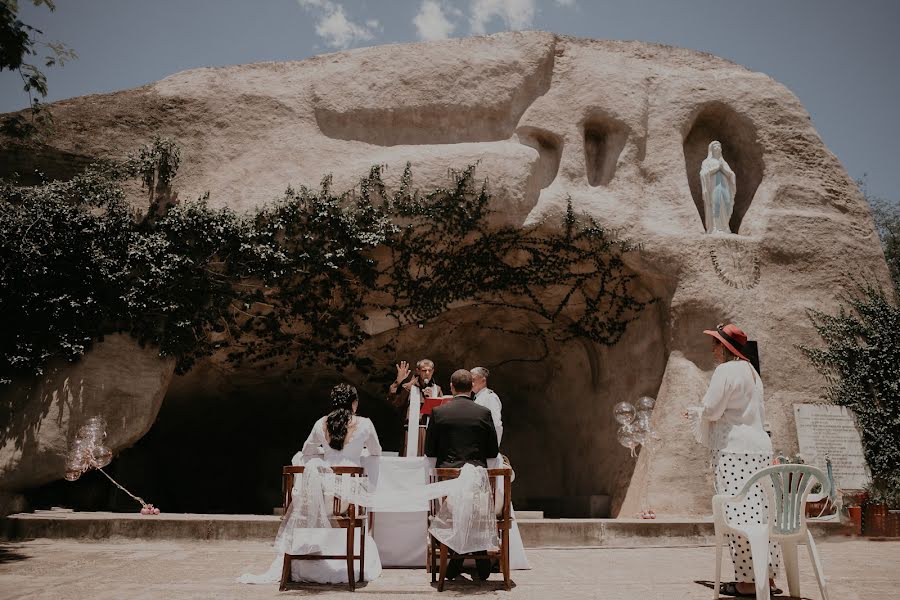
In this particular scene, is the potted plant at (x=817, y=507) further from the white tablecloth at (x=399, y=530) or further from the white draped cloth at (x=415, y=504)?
the white draped cloth at (x=415, y=504)

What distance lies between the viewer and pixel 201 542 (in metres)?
7.83

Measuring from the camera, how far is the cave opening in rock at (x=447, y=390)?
1214cm

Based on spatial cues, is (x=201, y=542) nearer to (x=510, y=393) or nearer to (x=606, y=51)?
(x=510, y=393)

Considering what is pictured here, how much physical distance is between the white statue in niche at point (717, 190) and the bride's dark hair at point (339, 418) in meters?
8.01

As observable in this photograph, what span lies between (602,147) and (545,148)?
0.99 metres

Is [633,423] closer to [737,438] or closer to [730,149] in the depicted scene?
[730,149]

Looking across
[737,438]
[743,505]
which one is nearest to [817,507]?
[737,438]

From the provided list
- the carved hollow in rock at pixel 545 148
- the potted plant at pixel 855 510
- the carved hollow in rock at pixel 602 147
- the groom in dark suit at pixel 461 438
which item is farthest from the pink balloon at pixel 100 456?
the potted plant at pixel 855 510

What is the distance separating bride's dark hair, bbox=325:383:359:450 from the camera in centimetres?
543

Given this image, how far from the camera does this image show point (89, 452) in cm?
894

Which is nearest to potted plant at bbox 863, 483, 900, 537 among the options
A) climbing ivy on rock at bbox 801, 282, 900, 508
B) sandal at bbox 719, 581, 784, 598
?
climbing ivy on rock at bbox 801, 282, 900, 508

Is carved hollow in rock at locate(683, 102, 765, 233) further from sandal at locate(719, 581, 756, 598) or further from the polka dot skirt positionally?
sandal at locate(719, 581, 756, 598)

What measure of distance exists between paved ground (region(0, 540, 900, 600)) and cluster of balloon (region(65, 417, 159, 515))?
107cm

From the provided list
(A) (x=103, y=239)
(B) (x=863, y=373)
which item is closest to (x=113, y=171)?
(A) (x=103, y=239)
